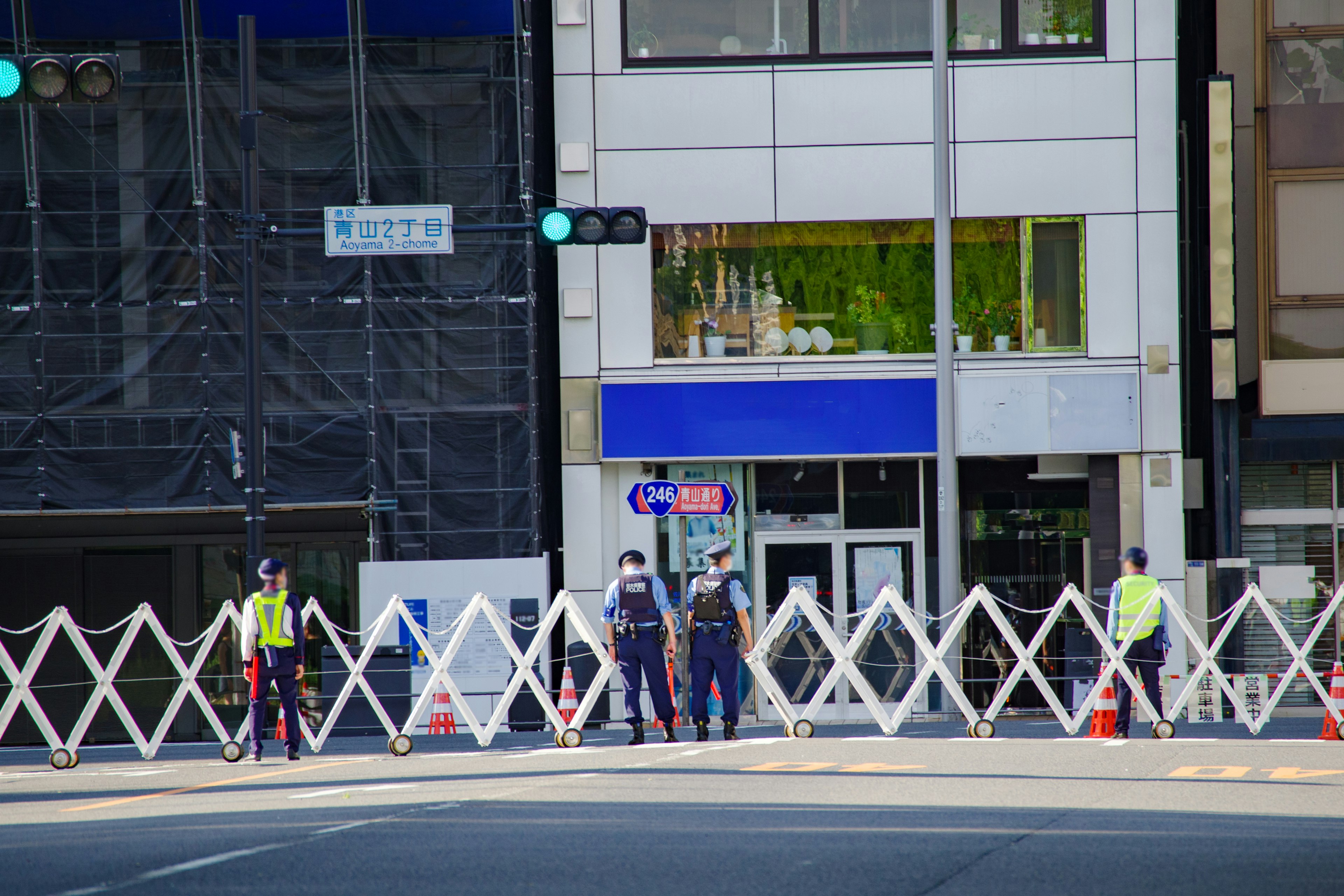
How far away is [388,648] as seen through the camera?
1797cm

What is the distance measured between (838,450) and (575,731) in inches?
261

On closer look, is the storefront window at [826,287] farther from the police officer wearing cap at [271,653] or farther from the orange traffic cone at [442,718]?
the police officer wearing cap at [271,653]

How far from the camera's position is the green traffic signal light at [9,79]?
523 inches

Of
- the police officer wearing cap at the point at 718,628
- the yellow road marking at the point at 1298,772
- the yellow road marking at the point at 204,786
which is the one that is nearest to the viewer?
the yellow road marking at the point at 204,786

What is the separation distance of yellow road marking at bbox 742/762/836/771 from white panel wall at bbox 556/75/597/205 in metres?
10.1

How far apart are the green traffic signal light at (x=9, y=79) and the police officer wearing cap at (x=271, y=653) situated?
4599 mm

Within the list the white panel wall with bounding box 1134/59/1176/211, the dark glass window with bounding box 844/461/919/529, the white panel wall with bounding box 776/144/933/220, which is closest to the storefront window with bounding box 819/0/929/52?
the white panel wall with bounding box 776/144/933/220

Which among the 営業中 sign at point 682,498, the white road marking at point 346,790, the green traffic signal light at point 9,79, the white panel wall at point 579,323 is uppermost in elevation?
the green traffic signal light at point 9,79

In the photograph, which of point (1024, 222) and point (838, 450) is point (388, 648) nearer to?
point (838, 450)

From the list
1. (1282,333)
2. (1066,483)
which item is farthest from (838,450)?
(1282,333)

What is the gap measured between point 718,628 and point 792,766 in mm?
2655

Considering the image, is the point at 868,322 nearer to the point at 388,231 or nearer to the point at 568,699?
the point at 388,231

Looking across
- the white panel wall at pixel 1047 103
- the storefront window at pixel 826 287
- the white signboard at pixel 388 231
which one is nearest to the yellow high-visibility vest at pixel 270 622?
the white signboard at pixel 388 231

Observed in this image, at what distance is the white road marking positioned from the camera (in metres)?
10.8
